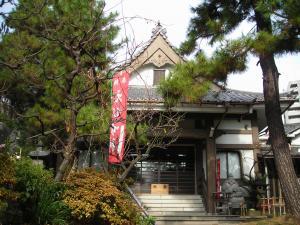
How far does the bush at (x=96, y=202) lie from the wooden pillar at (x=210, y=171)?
651 centimetres

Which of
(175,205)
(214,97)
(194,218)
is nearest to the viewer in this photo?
(194,218)

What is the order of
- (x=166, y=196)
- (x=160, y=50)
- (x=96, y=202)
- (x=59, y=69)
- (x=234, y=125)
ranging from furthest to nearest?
(x=160, y=50) < (x=234, y=125) < (x=166, y=196) < (x=59, y=69) < (x=96, y=202)

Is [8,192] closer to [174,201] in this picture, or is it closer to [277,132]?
[277,132]

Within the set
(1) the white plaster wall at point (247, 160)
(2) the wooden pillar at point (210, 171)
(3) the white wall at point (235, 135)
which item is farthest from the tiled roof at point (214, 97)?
(1) the white plaster wall at point (247, 160)

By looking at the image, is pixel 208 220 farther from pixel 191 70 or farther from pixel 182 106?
pixel 191 70

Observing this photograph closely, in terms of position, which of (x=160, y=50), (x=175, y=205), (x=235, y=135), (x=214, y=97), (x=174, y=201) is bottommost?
(x=175, y=205)

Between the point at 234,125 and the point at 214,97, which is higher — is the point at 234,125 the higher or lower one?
the lower one

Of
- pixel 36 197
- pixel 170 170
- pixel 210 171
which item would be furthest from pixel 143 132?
pixel 170 170

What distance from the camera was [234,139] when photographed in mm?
15422

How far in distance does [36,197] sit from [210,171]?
8.52 metres

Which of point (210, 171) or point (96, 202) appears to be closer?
point (96, 202)

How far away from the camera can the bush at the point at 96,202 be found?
20.0ft

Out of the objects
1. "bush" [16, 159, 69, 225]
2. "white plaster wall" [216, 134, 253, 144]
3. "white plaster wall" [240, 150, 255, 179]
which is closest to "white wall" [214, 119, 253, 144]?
"white plaster wall" [216, 134, 253, 144]

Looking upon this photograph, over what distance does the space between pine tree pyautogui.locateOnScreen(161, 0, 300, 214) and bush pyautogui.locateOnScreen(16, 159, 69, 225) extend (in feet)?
14.4
